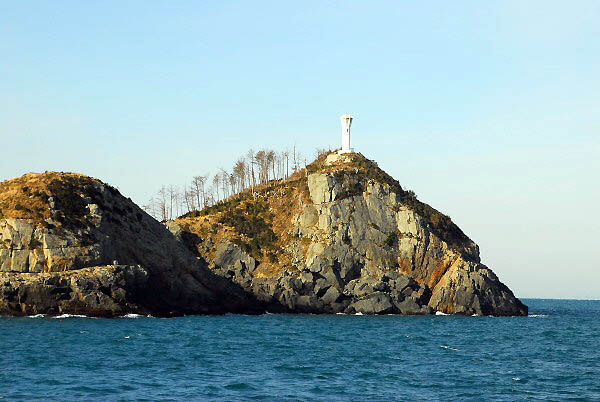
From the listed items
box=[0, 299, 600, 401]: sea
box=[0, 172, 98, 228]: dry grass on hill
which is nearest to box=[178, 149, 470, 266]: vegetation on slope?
box=[0, 172, 98, 228]: dry grass on hill

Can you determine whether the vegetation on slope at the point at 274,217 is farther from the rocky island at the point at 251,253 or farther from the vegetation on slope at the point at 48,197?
the vegetation on slope at the point at 48,197

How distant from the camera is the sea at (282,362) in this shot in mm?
42406

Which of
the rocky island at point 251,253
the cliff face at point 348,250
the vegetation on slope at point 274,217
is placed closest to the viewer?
the rocky island at point 251,253

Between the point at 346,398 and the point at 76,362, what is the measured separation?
23.1m

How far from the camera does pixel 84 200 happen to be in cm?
11119

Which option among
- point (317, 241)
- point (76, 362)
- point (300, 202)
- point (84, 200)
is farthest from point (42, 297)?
point (300, 202)

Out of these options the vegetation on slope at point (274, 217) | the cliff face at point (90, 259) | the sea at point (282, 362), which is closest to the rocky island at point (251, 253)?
the cliff face at point (90, 259)

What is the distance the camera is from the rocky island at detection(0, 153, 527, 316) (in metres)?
97.1

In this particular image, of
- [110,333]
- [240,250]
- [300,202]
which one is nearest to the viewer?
[110,333]

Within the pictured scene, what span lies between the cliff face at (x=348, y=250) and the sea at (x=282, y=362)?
30.6 metres

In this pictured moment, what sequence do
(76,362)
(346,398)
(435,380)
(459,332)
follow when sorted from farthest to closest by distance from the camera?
(459,332) → (76,362) → (435,380) → (346,398)

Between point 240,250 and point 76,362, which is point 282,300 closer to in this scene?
point 240,250

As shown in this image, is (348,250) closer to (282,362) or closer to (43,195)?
(43,195)

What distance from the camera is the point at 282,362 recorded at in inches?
2215
